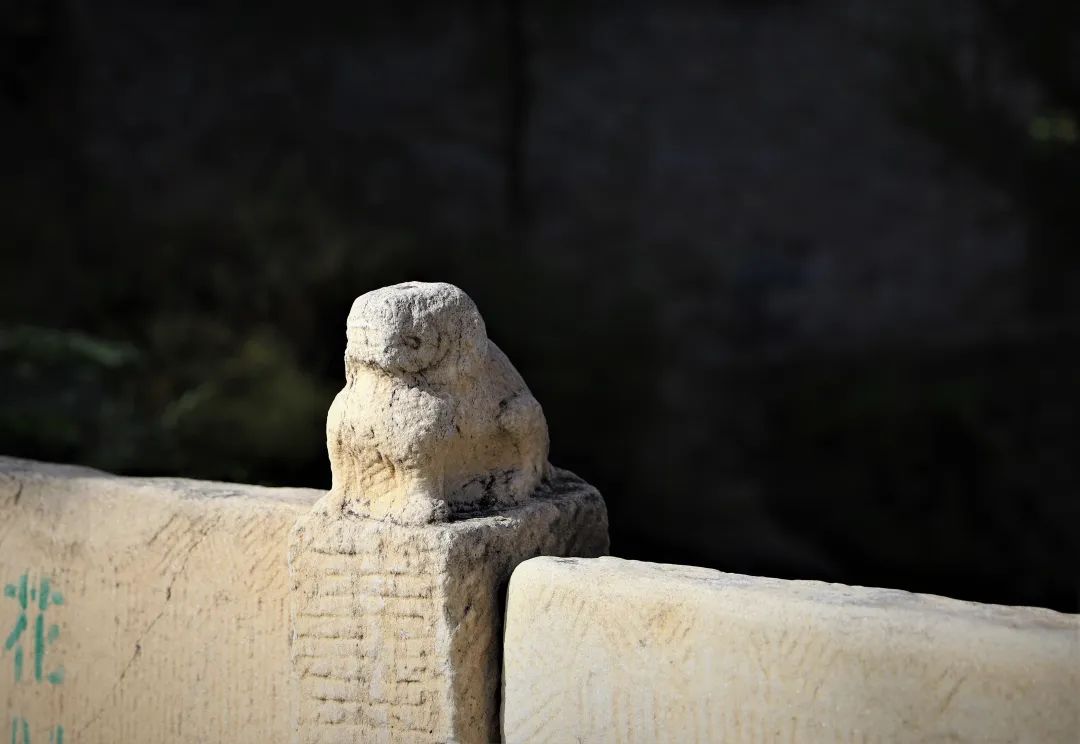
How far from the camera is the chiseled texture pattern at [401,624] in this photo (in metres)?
2.63

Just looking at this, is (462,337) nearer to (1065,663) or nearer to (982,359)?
(1065,663)

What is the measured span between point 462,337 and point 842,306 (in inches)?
320

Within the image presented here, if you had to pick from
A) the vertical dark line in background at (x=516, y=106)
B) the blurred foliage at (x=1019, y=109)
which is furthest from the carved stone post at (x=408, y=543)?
the vertical dark line in background at (x=516, y=106)

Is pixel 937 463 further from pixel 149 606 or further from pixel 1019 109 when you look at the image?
pixel 149 606

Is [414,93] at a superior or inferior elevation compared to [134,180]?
superior

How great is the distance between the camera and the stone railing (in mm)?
2320

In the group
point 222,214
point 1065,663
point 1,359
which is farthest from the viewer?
point 222,214

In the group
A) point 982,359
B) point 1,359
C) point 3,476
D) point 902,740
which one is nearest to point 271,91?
point 1,359

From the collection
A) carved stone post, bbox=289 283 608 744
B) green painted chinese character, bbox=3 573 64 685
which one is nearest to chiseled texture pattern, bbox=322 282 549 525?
carved stone post, bbox=289 283 608 744

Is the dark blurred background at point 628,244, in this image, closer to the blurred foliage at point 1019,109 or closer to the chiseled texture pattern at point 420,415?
the blurred foliage at point 1019,109

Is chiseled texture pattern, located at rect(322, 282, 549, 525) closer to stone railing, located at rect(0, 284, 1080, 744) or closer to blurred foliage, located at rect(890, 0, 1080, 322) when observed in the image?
stone railing, located at rect(0, 284, 1080, 744)

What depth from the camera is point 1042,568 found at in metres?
7.77

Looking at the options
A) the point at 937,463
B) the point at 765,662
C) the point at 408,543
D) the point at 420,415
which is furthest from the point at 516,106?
the point at 765,662

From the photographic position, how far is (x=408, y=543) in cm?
262
